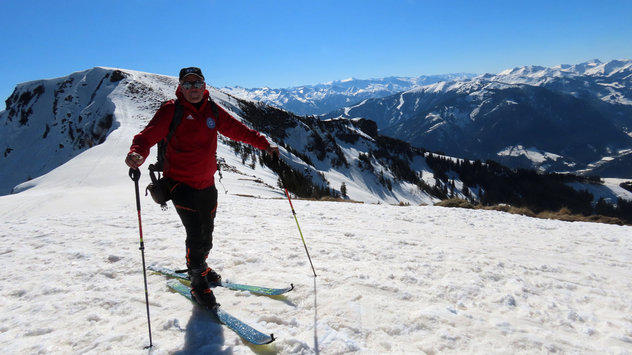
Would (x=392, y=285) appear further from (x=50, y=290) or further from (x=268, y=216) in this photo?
(x=268, y=216)

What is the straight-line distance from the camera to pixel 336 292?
5266 mm

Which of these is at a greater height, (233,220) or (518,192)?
(233,220)

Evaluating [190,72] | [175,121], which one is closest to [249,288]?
[175,121]

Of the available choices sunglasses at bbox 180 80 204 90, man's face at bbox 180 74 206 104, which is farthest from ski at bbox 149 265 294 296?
sunglasses at bbox 180 80 204 90

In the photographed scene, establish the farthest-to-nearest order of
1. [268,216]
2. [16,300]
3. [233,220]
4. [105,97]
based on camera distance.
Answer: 1. [105,97]
2. [268,216]
3. [233,220]
4. [16,300]

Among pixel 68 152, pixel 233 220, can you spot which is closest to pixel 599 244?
pixel 233 220

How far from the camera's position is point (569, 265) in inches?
283

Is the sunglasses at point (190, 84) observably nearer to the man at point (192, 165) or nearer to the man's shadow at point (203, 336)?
the man at point (192, 165)

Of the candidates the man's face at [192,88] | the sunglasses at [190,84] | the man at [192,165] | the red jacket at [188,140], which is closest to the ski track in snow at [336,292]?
the man at [192,165]

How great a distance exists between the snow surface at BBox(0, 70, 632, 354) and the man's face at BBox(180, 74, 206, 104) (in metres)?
3.20

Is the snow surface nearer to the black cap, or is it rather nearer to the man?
the man

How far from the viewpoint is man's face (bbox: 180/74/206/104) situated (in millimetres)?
4766

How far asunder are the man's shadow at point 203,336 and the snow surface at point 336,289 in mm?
19

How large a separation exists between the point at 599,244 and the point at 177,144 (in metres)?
11.6
